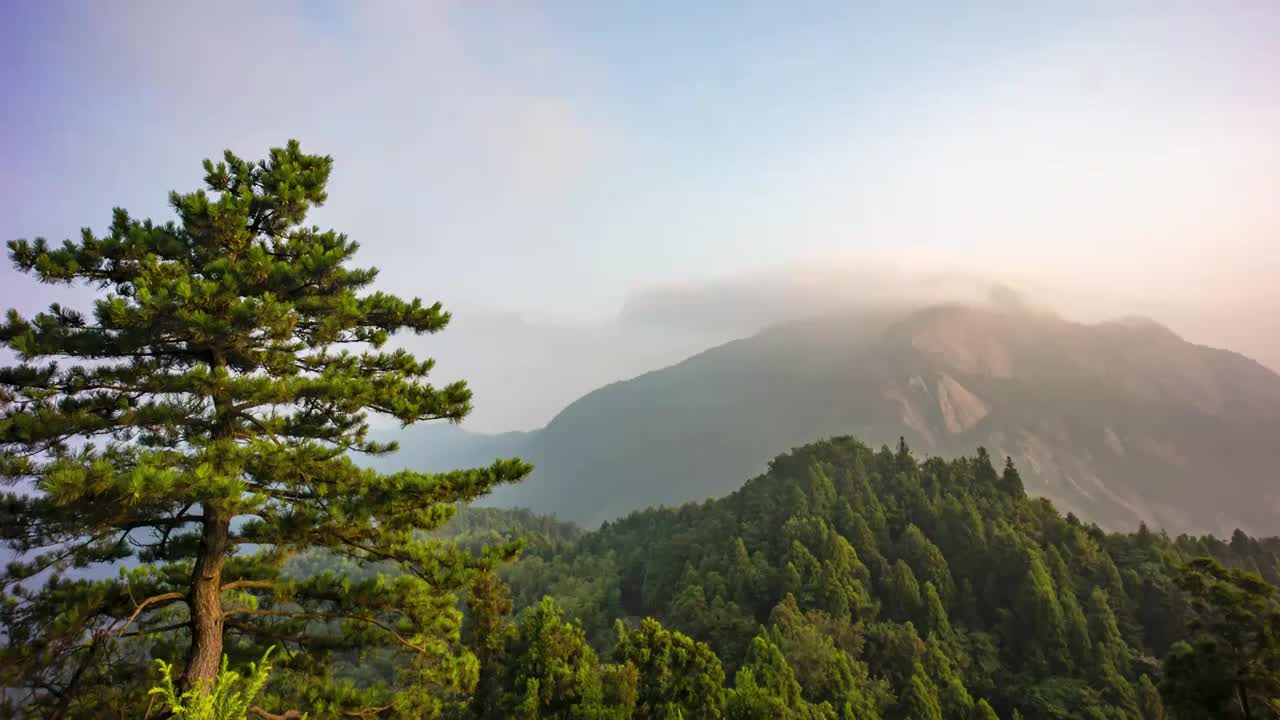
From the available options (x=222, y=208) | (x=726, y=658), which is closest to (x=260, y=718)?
(x=222, y=208)

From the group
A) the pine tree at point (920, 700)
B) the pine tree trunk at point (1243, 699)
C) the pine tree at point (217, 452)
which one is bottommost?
the pine tree at point (920, 700)

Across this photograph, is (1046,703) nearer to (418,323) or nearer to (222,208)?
(418,323)

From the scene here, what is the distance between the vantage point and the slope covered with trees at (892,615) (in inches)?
777

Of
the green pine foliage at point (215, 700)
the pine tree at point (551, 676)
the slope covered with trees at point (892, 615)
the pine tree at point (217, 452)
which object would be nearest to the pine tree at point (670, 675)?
the slope covered with trees at point (892, 615)

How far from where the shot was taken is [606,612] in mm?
54375

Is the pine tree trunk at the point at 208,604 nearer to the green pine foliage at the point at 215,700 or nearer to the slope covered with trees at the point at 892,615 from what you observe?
the green pine foliage at the point at 215,700

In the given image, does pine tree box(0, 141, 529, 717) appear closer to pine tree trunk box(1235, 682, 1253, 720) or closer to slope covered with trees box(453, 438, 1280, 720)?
slope covered with trees box(453, 438, 1280, 720)

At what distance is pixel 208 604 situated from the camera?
6.64 metres

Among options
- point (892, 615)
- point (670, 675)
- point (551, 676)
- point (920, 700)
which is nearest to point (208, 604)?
point (551, 676)

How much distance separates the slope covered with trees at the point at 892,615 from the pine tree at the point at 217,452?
1537 centimetres

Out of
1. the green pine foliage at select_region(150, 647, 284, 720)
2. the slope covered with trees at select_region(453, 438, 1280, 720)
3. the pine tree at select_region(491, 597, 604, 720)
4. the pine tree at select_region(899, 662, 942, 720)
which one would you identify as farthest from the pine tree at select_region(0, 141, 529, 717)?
the pine tree at select_region(899, 662, 942, 720)

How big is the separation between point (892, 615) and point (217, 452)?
46.5m

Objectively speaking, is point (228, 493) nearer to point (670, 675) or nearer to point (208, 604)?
point (208, 604)

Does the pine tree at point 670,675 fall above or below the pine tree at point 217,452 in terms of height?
below
